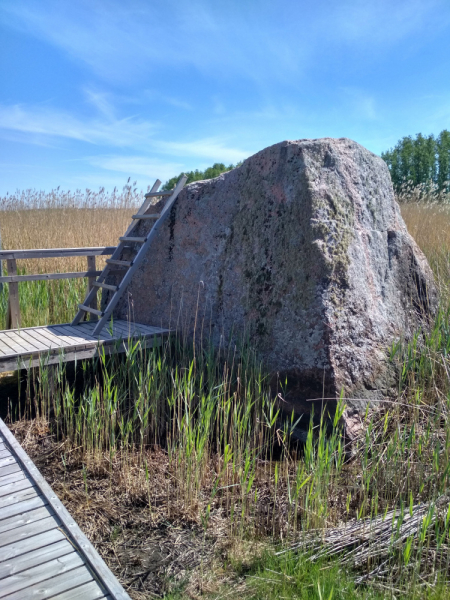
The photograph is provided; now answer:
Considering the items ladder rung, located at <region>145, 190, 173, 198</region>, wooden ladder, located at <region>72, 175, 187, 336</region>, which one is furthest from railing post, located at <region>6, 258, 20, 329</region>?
ladder rung, located at <region>145, 190, 173, 198</region>

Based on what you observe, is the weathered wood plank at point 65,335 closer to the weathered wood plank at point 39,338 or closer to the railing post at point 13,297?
the weathered wood plank at point 39,338

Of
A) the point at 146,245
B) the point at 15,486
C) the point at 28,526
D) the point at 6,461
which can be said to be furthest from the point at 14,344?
the point at 28,526

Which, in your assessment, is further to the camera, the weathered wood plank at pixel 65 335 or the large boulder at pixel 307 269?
the weathered wood plank at pixel 65 335

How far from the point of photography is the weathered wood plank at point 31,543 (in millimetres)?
1991

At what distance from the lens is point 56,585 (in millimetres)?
1817

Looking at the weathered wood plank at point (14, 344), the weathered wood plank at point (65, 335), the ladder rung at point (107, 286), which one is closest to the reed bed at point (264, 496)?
the weathered wood plank at point (14, 344)

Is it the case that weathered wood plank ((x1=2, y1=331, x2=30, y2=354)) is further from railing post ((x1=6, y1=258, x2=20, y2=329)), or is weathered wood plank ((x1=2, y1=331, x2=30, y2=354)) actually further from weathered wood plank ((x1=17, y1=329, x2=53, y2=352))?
railing post ((x1=6, y1=258, x2=20, y2=329))

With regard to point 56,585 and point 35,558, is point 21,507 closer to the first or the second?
point 35,558

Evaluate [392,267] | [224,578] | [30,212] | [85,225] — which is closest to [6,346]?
[224,578]

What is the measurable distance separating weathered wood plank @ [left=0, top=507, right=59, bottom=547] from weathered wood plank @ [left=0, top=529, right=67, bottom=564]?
22mm

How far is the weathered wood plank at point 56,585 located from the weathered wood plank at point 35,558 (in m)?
0.08

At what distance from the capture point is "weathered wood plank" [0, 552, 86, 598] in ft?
5.95

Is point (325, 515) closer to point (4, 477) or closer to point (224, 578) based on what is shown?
point (224, 578)

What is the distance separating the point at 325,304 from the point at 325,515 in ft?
4.81
